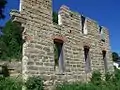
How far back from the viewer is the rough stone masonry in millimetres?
10227

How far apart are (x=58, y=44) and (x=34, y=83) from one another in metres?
3.30

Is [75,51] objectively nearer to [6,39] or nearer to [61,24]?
[61,24]

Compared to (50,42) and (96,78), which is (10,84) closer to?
(50,42)

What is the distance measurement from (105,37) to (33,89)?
9797 millimetres

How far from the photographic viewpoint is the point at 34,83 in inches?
378

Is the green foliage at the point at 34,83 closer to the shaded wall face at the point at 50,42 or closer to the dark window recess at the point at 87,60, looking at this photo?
the shaded wall face at the point at 50,42

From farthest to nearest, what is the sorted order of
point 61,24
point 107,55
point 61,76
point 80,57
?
point 107,55, point 80,57, point 61,24, point 61,76

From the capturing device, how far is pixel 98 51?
15.9 m

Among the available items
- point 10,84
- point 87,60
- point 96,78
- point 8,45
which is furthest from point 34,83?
point 8,45

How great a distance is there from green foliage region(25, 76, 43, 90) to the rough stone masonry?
322 mm

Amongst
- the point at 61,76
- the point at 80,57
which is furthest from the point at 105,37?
the point at 61,76

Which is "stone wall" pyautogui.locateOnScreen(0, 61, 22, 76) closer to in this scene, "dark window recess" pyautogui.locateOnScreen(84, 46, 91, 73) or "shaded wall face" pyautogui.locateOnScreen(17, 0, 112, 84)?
"shaded wall face" pyautogui.locateOnScreen(17, 0, 112, 84)

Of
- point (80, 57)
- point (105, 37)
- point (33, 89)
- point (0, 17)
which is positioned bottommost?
point (33, 89)

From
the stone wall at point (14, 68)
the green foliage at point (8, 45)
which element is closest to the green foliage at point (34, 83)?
the stone wall at point (14, 68)
